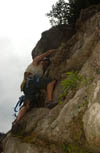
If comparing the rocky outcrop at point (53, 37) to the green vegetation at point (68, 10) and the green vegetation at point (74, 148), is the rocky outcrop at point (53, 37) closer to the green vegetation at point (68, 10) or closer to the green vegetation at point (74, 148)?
the green vegetation at point (68, 10)

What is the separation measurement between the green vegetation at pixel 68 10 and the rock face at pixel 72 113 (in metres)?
2.64

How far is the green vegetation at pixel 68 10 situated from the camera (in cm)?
1541

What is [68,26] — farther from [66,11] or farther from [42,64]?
[42,64]

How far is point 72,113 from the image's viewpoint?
822cm

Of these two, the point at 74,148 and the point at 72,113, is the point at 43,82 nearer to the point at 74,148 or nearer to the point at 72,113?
the point at 72,113

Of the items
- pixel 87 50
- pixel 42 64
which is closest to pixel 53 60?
pixel 42 64

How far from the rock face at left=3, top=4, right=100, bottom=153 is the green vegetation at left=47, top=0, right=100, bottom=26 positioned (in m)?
2.64

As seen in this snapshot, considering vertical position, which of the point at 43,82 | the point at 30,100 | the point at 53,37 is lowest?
the point at 30,100

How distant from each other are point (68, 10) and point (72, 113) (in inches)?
391

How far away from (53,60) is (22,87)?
2183 mm

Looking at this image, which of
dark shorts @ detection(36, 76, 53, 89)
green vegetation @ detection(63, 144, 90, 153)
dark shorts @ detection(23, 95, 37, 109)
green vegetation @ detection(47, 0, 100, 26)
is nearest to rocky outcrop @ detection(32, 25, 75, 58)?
green vegetation @ detection(47, 0, 100, 26)

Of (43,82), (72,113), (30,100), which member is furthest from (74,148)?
(30,100)

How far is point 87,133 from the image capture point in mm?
6957

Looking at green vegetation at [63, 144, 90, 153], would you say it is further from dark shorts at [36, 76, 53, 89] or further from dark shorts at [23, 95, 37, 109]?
dark shorts at [23, 95, 37, 109]
